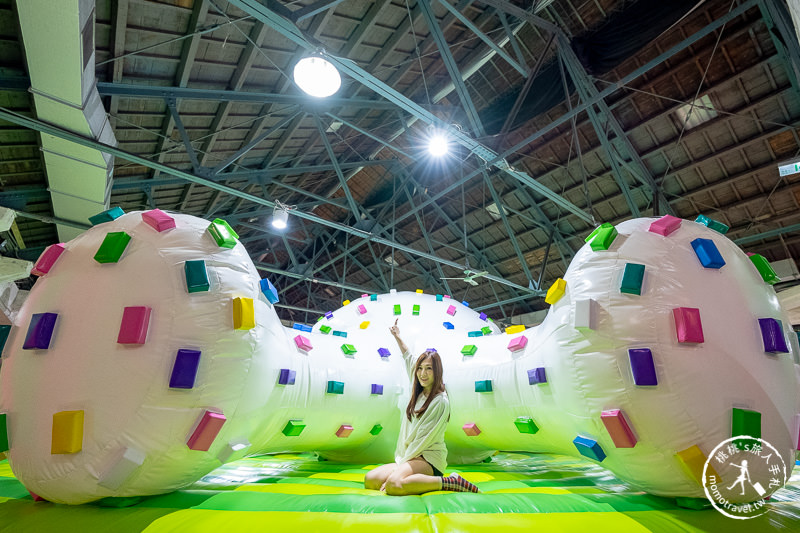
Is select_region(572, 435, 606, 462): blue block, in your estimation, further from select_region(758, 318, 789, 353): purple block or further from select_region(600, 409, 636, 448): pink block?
select_region(758, 318, 789, 353): purple block

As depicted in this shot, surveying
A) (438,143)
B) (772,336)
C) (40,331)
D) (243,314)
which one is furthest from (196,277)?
(438,143)

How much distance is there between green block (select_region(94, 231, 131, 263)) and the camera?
71.9 inches

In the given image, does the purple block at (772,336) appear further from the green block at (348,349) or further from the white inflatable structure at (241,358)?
the green block at (348,349)

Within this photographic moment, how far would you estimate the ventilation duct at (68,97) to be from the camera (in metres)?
2.64

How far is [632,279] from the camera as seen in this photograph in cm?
191

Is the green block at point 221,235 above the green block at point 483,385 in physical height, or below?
above

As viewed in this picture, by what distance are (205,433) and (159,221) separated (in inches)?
41.9

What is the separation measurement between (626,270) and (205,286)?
205 centimetres

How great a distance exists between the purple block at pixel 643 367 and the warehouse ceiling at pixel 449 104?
3.37m

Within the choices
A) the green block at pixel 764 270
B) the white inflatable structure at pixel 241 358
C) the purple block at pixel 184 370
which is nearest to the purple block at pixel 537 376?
the white inflatable structure at pixel 241 358

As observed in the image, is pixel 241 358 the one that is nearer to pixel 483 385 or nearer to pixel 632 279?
pixel 483 385

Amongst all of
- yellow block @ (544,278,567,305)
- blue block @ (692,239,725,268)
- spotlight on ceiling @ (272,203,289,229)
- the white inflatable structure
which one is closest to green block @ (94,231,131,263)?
the white inflatable structure

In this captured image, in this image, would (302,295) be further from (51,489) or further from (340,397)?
(51,489)

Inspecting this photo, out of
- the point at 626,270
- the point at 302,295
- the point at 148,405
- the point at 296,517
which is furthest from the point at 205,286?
the point at 302,295
